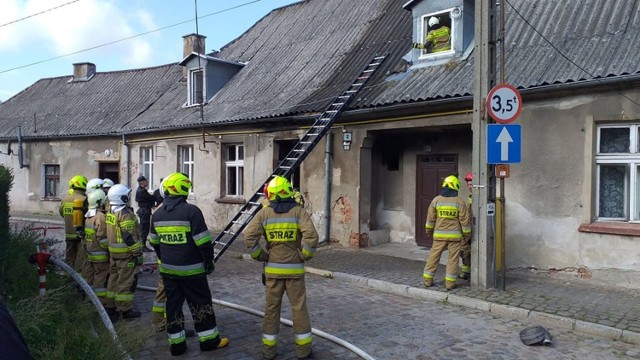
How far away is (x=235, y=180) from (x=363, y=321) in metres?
9.42

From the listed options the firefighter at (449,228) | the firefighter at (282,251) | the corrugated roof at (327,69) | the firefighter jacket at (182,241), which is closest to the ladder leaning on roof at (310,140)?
the corrugated roof at (327,69)

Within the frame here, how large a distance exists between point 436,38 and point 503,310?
654 cm

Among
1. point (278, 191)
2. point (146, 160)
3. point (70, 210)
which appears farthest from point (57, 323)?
point (146, 160)

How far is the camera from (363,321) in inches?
250

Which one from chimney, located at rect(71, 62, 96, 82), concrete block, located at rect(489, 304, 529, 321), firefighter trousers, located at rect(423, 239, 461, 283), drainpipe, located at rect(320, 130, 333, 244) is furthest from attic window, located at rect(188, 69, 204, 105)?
concrete block, located at rect(489, 304, 529, 321)

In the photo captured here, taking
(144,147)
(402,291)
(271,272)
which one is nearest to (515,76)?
(402,291)

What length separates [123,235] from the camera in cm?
616

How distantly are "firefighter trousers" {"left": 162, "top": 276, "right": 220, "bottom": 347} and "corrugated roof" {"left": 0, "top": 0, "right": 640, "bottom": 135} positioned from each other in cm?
600

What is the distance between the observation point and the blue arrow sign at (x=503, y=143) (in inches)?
283

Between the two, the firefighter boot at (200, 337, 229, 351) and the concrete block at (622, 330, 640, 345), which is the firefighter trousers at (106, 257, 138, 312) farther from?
the concrete block at (622, 330, 640, 345)

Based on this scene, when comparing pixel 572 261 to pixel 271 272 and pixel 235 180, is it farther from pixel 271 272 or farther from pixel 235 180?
pixel 235 180

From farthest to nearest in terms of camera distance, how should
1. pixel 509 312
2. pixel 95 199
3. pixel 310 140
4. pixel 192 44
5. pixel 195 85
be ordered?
pixel 192 44
pixel 195 85
pixel 310 140
pixel 95 199
pixel 509 312

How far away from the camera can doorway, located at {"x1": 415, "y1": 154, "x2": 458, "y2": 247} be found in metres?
11.2

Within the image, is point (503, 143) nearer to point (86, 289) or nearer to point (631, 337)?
point (631, 337)
